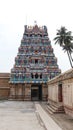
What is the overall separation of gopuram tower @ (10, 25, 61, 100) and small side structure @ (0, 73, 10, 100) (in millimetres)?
3410

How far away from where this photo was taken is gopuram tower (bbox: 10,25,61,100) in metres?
46.9

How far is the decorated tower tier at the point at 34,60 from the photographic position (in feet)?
155

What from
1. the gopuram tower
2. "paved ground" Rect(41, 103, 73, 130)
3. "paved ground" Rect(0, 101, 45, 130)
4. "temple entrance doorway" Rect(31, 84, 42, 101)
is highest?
the gopuram tower

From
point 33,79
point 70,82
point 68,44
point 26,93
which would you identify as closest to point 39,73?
point 33,79

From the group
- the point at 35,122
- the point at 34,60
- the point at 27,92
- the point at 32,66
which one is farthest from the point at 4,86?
the point at 35,122

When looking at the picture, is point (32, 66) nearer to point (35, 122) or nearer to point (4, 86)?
point (4, 86)

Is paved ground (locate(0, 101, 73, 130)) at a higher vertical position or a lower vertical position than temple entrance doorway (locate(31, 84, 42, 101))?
lower

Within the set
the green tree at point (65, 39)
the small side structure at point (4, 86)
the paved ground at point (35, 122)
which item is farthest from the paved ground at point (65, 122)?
the small side structure at point (4, 86)

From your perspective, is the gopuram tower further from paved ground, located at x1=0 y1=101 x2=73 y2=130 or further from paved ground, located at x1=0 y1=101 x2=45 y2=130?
paved ground, located at x1=0 y1=101 x2=73 y2=130

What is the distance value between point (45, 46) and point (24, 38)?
5.05m

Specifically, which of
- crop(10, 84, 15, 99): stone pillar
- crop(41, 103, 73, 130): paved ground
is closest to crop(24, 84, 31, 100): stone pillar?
crop(10, 84, 15, 99): stone pillar

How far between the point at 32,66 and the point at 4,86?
331 inches

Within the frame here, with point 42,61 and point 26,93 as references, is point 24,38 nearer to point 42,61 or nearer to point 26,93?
point 42,61

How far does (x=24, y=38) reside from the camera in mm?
51000
